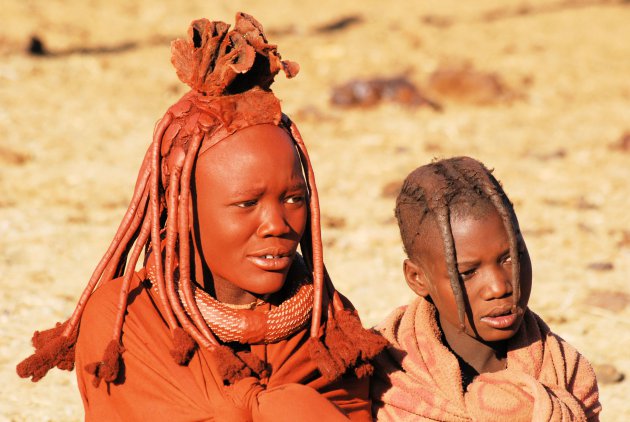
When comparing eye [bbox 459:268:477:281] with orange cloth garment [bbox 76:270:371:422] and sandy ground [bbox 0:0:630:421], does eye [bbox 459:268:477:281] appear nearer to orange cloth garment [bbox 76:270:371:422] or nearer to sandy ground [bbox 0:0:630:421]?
orange cloth garment [bbox 76:270:371:422]

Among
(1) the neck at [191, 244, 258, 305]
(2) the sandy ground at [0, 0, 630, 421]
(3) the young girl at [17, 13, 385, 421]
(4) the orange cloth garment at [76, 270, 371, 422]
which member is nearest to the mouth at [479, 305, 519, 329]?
(3) the young girl at [17, 13, 385, 421]

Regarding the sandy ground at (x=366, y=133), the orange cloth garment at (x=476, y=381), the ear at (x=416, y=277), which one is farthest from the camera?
the sandy ground at (x=366, y=133)

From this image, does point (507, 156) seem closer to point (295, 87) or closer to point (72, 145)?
point (295, 87)

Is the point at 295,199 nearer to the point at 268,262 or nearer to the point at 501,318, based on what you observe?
the point at 268,262

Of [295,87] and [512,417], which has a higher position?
[295,87]

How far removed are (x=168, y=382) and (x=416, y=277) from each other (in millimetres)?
1017

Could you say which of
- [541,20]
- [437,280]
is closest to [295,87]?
[541,20]

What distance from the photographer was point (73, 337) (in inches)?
148

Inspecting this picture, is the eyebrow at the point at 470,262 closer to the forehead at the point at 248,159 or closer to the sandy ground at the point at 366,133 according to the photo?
the forehead at the point at 248,159

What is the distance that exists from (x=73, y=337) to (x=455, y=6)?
14.1 metres

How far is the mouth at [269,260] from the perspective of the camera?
3518 mm

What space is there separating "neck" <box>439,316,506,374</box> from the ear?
178mm

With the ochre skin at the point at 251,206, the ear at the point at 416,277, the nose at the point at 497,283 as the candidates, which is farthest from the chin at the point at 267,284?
the nose at the point at 497,283

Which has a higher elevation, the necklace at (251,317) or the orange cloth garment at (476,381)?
the necklace at (251,317)
